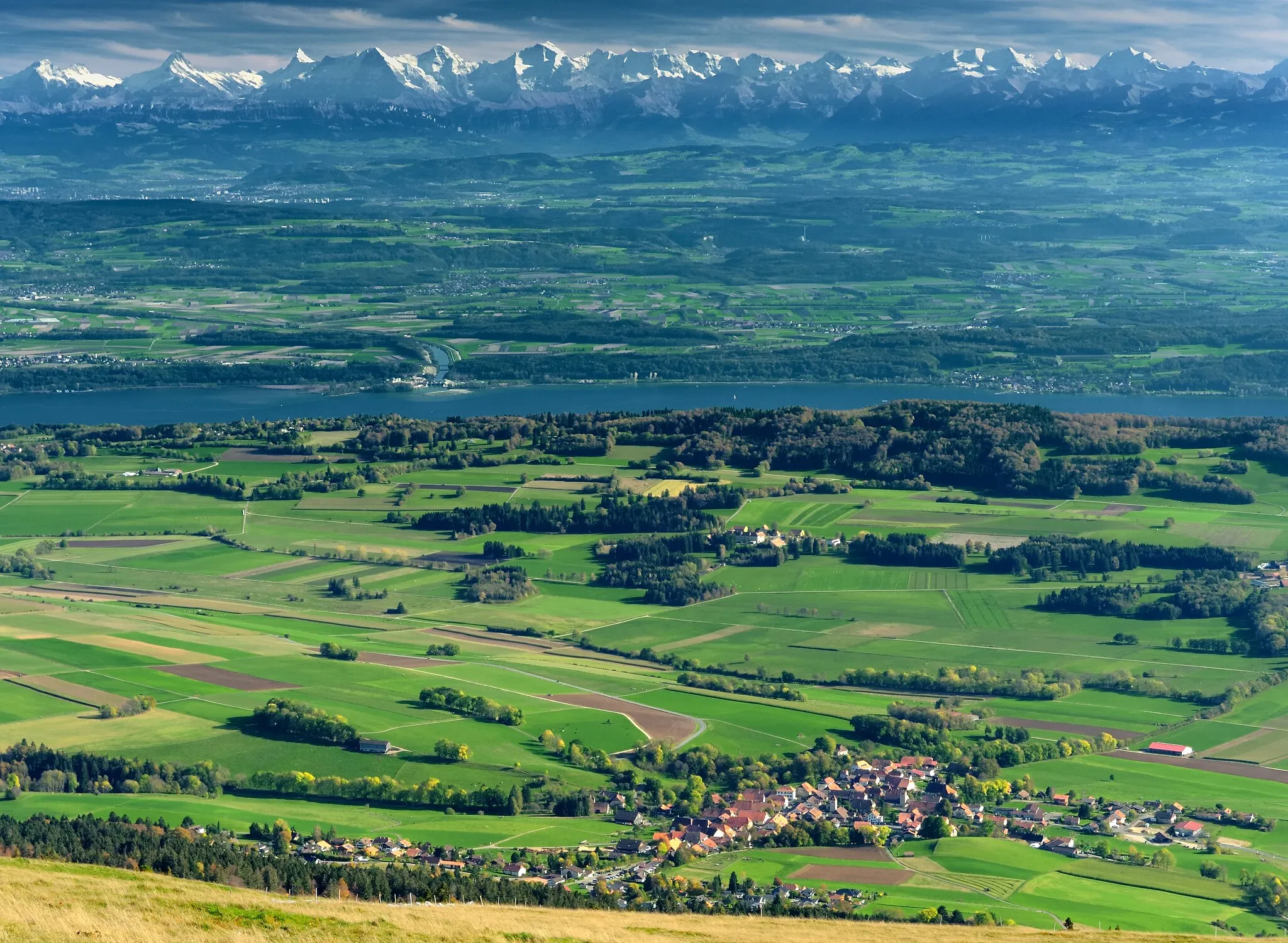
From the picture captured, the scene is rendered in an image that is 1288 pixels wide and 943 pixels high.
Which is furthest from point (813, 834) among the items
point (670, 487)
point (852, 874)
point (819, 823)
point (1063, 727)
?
point (670, 487)

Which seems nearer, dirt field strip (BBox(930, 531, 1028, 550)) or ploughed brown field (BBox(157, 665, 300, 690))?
ploughed brown field (BBox(157, 665, 300, 690))

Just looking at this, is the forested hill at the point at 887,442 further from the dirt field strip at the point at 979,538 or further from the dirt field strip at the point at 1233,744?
the dirt field strip at the point at 1233,744

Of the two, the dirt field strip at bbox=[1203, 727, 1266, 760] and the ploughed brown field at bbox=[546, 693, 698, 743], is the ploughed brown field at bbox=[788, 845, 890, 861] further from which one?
the dirt field strip at bbox=[1203, 727, 1266, 760]

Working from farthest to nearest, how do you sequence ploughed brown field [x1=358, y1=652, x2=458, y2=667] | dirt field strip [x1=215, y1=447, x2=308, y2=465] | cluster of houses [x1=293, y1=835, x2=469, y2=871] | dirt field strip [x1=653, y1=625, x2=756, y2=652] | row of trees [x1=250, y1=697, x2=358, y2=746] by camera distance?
1. dirt field strip [x1=215, y1=447, x2=308, y2=465]
2. dirt field strip [x1=653, y1=625, x2=756, y2=652]
3. ploughed brown field [x1=358, y1=652, x2=458, y2=667]
4. row of trees [x1=250, y1=697, x2=358, y2=746]
5. cluster of houses [x1=293, y1=835, x2=469, y2=871]

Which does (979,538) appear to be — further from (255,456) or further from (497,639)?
(255,456)

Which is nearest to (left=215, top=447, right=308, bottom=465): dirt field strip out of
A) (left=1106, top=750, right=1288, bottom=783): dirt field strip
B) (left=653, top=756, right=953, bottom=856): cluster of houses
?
(left=653, top=756, right=953, bottom=856): cluster of houses

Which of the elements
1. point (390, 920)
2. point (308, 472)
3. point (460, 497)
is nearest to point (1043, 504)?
point (460, 497)

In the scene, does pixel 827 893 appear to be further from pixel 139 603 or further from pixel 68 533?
pixel 68 533

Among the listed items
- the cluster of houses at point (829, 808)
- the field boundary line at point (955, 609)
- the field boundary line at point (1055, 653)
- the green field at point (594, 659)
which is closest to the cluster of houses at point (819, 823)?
the cluster of houses at point (829, 808)
